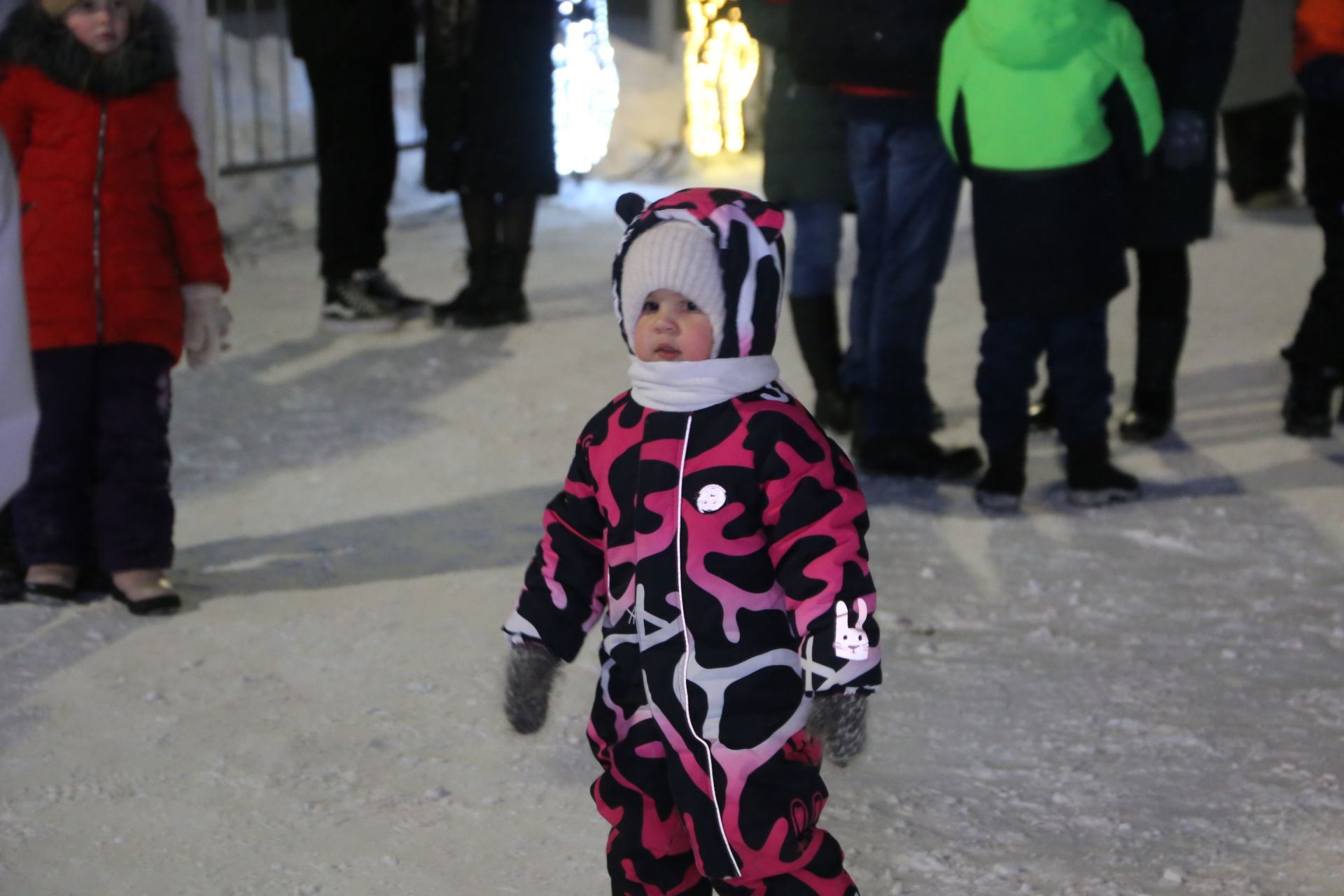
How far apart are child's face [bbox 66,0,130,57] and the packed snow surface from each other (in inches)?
46.9

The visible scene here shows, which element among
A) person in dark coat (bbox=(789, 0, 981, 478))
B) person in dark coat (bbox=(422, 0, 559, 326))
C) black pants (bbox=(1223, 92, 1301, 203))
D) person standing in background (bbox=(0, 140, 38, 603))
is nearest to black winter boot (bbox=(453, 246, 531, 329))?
person in dark coat (bbox=(422, 0, 559, 326))

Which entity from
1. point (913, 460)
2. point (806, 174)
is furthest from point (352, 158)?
point (913, 460)

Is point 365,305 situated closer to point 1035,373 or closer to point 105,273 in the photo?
point 105,273

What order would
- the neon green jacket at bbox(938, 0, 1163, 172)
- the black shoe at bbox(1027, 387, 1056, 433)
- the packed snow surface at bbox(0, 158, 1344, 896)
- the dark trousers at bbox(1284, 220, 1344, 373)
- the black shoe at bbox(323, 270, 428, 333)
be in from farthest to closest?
the black shoe at bbox(323, 270, 428, 333) < the black shoe at bbox(1027, 387, 1056, 433) < the dark trousers at bbox(1284, 220, 1344, 373) < the neon green jacket at bbox(938, 0, 1163, 172) < the packed snow surface at bbox(0, 158, 1344, 896)

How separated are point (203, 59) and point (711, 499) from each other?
2184 mm

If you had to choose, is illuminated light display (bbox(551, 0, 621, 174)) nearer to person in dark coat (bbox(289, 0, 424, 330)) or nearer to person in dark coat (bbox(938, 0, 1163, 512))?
person in dark coat (bbox(289, 0, 424, 330))

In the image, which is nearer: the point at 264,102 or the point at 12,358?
the point at 12,358

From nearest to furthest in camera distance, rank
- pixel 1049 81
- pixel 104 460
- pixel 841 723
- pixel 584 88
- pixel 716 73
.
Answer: pixel 841 723 → pixel 104 460 → pixel 1049 81 → pixel 716 73 → pixel 584 88

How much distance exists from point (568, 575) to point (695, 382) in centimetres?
30

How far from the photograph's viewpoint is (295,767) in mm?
2811

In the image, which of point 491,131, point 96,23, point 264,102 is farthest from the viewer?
point 264,102

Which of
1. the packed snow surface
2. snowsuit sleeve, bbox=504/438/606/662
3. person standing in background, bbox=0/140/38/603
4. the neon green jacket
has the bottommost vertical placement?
the packed snow surface

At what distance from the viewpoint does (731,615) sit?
194 cm

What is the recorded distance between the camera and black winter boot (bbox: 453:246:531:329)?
6.14m
